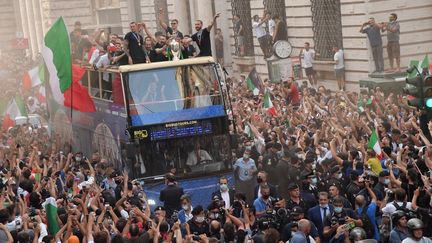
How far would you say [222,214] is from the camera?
52.6 ft

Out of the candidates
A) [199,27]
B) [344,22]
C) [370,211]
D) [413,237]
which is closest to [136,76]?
[199,27]

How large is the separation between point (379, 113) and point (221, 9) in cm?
2102

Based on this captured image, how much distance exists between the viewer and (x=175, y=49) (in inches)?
854

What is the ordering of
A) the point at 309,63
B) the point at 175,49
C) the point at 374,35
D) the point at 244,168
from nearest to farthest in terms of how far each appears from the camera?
the point at 244,168 → the point at 175,49 → the point at 374,35 → the point at 309,63

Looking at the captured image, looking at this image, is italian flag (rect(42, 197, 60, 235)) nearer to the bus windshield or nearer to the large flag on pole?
the bus windshield

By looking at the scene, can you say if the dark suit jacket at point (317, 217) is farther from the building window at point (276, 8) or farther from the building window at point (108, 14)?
the building window at point (108, 14)

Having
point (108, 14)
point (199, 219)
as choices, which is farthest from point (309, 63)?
point (108, 14)

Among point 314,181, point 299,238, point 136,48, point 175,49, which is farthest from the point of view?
point 136,48

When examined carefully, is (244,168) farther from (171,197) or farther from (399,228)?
(399,228)

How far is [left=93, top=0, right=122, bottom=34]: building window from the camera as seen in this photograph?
5873 cm

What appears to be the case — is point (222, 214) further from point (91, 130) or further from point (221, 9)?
point (221, 9)

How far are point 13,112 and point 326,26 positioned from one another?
9412 millimetres

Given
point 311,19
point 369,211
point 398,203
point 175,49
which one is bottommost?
point 369,211

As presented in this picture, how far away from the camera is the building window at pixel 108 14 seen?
58.7 meters
